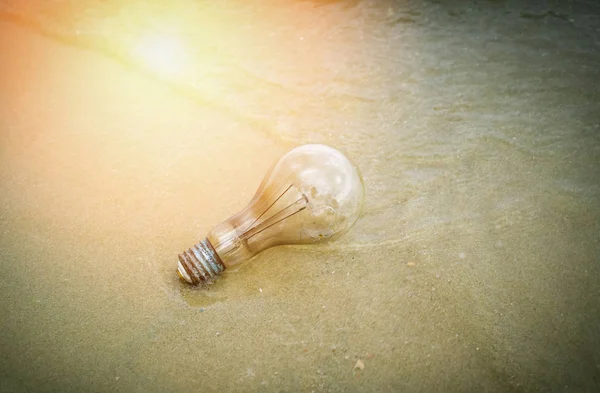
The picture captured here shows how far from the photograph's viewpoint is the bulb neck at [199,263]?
152 centimetres

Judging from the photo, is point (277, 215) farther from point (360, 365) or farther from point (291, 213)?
point (360, 365)

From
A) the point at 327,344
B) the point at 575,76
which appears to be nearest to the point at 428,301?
the point at 327,344

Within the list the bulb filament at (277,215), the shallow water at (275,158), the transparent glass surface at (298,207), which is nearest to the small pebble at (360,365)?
the shallow water at (275,158)

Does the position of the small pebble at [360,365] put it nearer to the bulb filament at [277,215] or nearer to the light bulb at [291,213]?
the light bulb at [291,213]

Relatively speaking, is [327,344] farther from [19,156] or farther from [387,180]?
[19,156]

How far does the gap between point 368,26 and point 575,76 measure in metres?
1.18

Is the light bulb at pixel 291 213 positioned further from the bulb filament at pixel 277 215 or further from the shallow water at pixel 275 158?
the shallow water at pixel 275 158

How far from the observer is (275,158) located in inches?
78.0

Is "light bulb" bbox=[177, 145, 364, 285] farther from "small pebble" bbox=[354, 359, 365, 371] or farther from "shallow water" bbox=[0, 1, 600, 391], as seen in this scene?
"small pebble" bbox=[354, 359, 365, 371]

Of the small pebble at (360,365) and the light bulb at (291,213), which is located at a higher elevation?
the light bulb at (291,213)

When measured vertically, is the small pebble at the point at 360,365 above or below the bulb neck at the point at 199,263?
below

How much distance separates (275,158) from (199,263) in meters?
0.66

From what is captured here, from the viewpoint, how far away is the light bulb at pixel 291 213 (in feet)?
4.83

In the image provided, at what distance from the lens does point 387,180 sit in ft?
6.35
